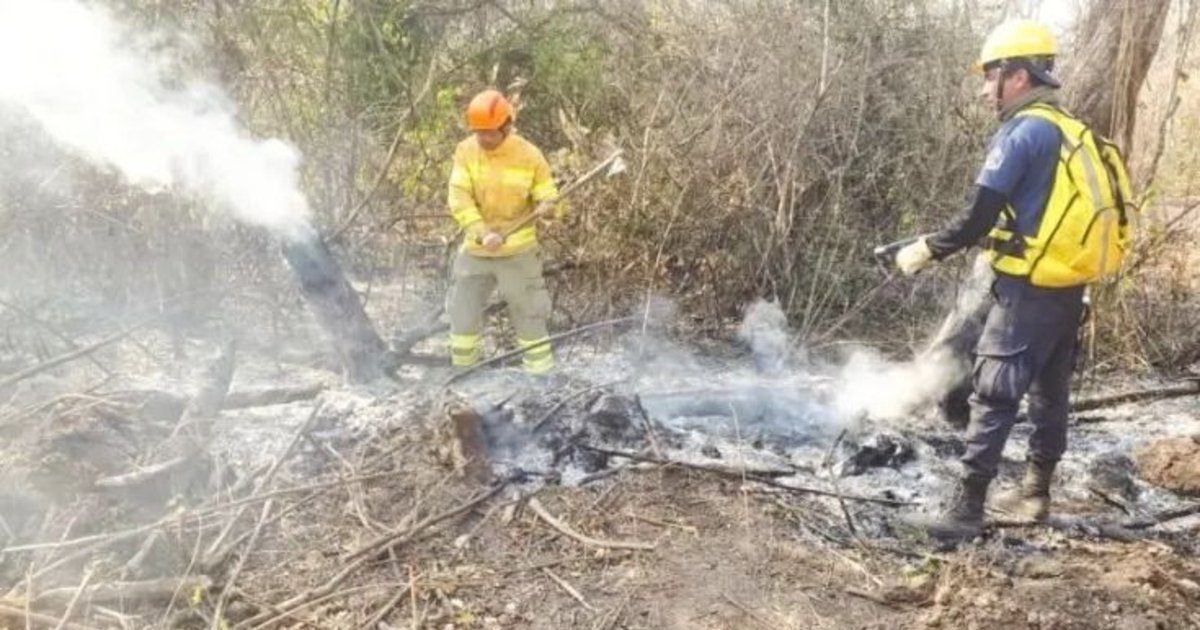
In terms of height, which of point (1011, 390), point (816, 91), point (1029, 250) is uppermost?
point (816, 91)

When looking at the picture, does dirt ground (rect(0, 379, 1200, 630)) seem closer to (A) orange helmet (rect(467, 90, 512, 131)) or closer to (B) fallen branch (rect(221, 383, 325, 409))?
(B) fallen branch (rect(221, 383, 325, 409))

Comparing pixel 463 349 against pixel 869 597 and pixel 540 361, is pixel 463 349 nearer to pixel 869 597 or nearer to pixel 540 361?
pixel 540 361

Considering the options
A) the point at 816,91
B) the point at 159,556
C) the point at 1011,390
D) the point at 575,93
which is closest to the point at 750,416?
the point at 1011,390

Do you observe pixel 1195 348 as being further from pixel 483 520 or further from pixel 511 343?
pixel 483 520

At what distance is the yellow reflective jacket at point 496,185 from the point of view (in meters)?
5.42

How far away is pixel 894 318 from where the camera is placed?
6.73m

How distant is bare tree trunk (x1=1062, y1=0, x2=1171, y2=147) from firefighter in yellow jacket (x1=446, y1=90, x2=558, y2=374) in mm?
3335

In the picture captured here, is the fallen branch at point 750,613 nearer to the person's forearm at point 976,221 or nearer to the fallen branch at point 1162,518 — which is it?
the person's forearm at point 976,221

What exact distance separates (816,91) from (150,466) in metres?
4.85

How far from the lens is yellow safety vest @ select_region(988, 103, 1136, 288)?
3.50 metres

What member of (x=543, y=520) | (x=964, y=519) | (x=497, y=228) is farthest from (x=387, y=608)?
(x=497, y=228)

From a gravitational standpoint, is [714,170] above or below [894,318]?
above

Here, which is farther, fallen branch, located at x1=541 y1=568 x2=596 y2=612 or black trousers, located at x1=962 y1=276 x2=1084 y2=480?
black trousers, located at x1=962 y1=276 x2=1084 y2=480

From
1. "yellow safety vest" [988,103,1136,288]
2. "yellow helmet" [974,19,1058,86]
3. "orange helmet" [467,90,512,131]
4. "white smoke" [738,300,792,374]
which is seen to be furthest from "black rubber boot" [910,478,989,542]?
"orange helmet" [467,90,512,131]
